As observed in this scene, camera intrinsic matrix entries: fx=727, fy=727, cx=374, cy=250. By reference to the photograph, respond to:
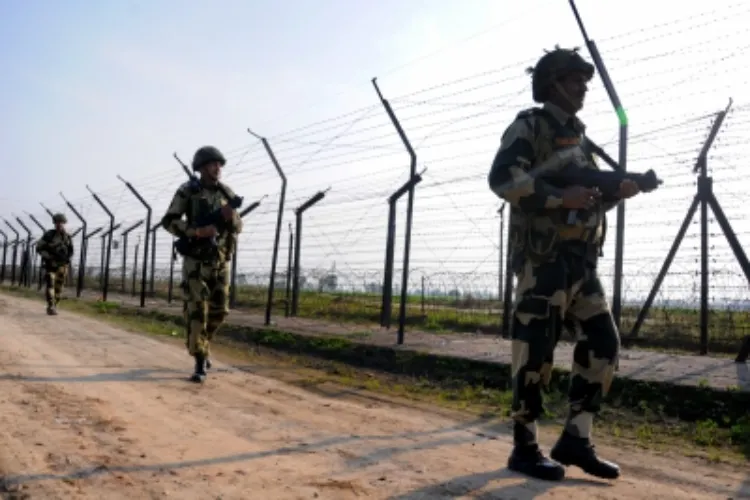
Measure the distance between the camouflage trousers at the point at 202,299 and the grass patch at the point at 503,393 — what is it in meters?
0.83

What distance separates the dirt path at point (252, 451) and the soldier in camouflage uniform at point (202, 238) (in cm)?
74

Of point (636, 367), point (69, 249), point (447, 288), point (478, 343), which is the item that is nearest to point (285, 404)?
point (636, 367)

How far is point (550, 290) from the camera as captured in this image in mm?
3221

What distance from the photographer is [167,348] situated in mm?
8273

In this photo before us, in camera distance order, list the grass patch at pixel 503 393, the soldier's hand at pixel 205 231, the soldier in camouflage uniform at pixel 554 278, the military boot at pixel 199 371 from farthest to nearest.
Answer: the soldier's hand at pixel 205 231, the military boot at pixel 199 371, the grass patch at pixel 503 393, the soldier in camouflage uniform at pixel 554 278

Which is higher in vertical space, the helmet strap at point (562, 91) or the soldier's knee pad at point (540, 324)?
the helmet strap at point (562, 91)

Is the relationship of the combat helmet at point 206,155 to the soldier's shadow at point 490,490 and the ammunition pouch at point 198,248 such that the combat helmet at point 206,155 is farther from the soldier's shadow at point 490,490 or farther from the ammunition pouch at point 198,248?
the soldier's shadow at point 490,490

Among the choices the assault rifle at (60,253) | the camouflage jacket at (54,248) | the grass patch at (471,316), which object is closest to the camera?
the grass patch at (471,316)

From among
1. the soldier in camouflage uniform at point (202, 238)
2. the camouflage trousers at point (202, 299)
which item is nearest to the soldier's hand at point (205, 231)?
the soldier in camouflage uniform at point (202, 238)

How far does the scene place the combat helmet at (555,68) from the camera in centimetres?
337

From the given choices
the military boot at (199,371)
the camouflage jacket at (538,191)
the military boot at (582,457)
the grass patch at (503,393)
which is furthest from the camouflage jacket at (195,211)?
the military boot at (582,457)

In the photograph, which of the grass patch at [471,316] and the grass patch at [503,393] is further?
the grass patch at [471,316]

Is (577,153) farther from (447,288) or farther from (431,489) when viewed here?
(447,288)

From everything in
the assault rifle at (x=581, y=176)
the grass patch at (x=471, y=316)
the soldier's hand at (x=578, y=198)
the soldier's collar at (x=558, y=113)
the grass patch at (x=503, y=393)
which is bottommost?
the grass patch at (x=503, y=393)
